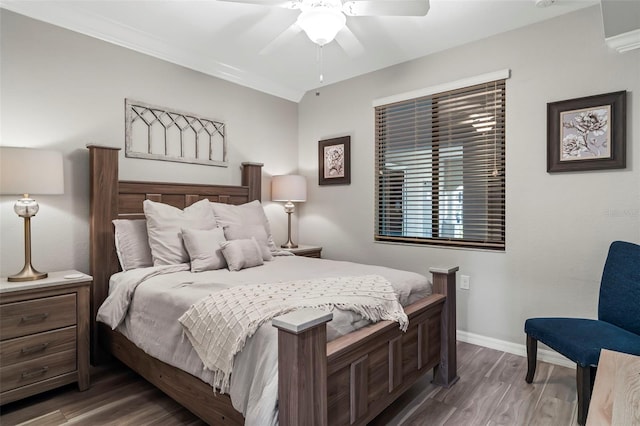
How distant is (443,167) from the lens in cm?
328

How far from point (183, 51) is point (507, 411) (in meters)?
3.73

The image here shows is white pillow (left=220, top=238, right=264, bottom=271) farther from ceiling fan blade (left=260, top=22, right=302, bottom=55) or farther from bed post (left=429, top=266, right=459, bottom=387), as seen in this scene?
ceiling fan blade (left=260, top=22, right=302, bottom=55)

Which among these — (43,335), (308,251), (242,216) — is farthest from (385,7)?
(43,335)

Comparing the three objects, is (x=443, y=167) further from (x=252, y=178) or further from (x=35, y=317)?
(x=35, y=317)

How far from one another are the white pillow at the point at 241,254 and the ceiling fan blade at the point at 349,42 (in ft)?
6.15

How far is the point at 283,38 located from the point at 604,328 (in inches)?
122

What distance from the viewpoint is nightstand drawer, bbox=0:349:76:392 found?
202cm

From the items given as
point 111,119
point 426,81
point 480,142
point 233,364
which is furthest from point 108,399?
point 426,81

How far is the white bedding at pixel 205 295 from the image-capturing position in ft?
4.58

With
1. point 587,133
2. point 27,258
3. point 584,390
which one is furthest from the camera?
point 587,133

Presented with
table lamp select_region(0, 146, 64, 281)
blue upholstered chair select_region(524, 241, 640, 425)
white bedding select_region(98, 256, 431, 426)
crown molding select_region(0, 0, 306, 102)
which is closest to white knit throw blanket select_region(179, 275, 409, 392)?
white bedding select_region(98, 256, 431, 426)

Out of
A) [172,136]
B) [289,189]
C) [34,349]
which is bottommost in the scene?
[34,349]

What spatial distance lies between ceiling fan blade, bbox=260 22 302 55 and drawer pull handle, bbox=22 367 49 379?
2748 mm

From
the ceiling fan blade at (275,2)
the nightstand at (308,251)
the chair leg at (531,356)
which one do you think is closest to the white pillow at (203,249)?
the nightstand at (308,251)
